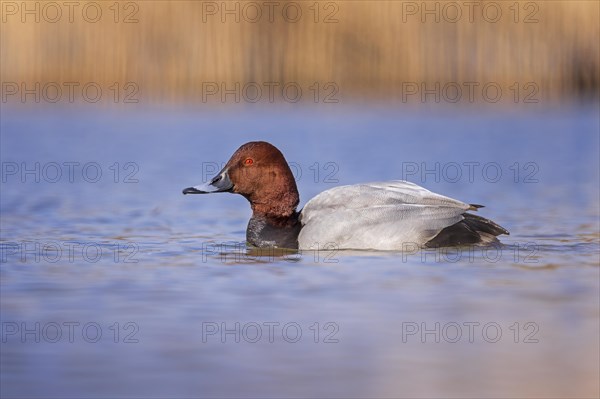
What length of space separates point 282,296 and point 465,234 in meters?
1.68

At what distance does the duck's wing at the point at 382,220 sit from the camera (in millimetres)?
6688

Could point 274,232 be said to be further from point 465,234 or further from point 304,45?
point 304,45

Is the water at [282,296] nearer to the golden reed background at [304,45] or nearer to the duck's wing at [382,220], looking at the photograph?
the duck's wing at [382,220]

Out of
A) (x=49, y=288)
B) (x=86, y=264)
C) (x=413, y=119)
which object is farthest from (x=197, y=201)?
(x=413, y=119)

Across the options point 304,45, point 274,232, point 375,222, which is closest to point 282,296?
point 375,222

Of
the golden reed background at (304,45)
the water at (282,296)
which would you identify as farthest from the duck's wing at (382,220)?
the golden reed background at (304,45)

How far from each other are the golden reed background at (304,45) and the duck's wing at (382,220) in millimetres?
8486

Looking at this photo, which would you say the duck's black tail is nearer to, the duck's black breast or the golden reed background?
the duck's black breast

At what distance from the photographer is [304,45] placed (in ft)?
49.9

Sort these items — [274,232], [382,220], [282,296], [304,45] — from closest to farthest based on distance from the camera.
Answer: [282,296] < [382,220] < [274,232] < [304,45]

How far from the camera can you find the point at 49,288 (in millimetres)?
5668

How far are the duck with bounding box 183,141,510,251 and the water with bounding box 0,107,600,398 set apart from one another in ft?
0.38

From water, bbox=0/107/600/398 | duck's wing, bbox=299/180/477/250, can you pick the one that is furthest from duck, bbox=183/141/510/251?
water, bbox=0/107/600/398

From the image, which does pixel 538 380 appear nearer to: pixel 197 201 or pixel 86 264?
pixel 86 264
